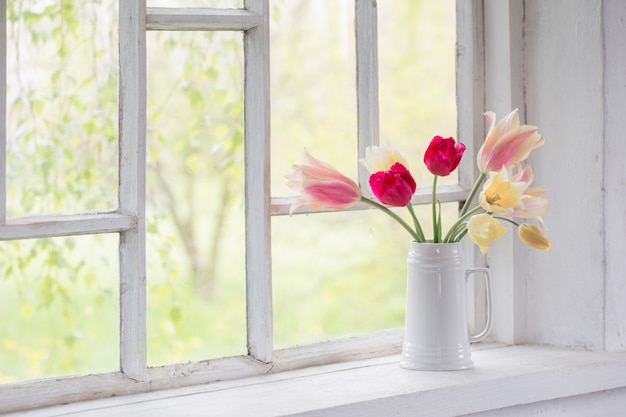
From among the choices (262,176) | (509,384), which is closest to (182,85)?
(262,176)

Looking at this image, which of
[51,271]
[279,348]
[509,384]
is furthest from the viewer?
[51,271]

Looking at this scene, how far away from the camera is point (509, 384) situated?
1343mm

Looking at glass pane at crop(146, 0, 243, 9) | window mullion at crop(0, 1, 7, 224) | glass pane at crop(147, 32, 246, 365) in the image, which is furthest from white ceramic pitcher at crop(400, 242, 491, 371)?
window mullion at crop(0, 1, 7, 224)

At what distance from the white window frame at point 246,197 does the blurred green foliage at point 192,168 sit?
0.05 meters

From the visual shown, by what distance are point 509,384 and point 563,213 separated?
0.37 m

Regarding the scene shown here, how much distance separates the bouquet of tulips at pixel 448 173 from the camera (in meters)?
1.33

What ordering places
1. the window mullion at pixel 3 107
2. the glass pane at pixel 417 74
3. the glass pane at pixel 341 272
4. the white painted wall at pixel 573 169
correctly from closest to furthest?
the window mullion at pixel 3 107, the white painted wall at pixel 573 169, the glass pane at pixel 417 74, the glass pane at pixel 341 272

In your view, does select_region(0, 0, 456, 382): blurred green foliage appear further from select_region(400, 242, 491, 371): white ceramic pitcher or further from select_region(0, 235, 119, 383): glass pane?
select_region(400, 242, 491, 371): white ceramic pitcher

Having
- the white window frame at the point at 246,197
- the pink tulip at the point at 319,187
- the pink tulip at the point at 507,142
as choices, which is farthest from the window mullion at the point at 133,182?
the pink tulip at the point at 507,142

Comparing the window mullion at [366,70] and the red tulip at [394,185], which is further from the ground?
the window mullion at [366,70]

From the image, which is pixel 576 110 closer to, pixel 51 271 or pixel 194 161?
pixel 194 161

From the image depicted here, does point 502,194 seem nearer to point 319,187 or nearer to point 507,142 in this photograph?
point 507,142

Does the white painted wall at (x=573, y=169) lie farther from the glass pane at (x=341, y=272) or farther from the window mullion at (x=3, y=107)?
the window mullion at (x=3, y=107)

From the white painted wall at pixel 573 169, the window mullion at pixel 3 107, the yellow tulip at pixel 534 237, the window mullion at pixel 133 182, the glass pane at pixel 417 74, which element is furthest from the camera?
the glass pane at pixel 417 74
